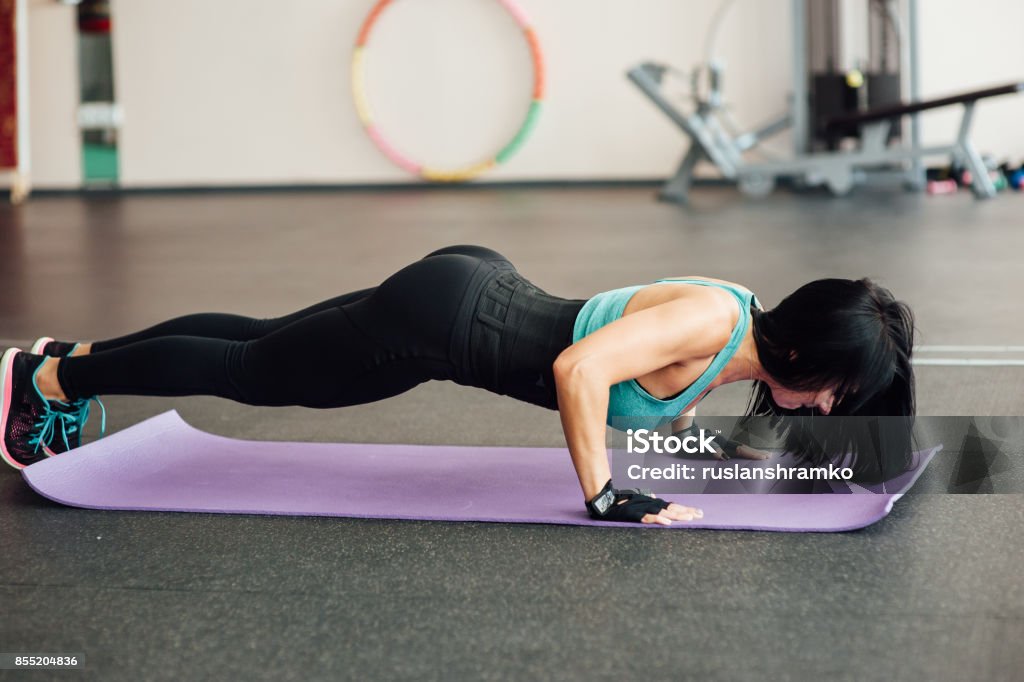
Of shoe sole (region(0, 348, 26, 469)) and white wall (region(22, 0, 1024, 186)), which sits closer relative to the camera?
shoe sole (region(0, 348, 26, 469))

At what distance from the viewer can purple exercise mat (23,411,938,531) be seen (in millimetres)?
1867

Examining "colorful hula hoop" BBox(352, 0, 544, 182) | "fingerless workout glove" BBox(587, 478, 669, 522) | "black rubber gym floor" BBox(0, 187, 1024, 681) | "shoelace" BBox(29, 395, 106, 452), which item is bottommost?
"black rubber gym floor" BBox(0, 187, 1024, 681)

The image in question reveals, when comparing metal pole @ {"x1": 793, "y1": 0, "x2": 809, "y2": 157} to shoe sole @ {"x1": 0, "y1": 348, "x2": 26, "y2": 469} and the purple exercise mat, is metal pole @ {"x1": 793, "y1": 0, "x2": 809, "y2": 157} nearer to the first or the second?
the purple exercise mat

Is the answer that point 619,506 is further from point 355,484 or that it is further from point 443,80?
point 443,80

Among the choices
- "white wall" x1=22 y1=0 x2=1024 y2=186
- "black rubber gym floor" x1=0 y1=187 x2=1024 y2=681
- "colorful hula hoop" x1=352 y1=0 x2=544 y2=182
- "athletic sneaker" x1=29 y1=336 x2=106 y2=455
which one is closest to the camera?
"black rubber gym floor" x1=0 y1=187 x2=1024 y2=681

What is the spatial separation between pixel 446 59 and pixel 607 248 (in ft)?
14.7

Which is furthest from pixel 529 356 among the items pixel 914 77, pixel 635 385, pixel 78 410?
pixel 914 77

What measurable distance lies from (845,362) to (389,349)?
2.45ft

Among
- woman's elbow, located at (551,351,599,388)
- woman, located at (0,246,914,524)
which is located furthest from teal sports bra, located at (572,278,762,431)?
woman's elbow, located at (551,351,599,388)

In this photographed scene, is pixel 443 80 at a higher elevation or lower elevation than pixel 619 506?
higher

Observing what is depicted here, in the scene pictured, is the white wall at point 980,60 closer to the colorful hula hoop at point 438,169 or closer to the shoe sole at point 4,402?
the colorful hula hoop at point 438,169

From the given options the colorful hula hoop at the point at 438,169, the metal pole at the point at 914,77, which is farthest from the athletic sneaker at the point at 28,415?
the colorful hula hoop at the point at 438,169

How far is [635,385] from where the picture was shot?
1.84 meters

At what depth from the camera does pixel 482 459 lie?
225 cm
